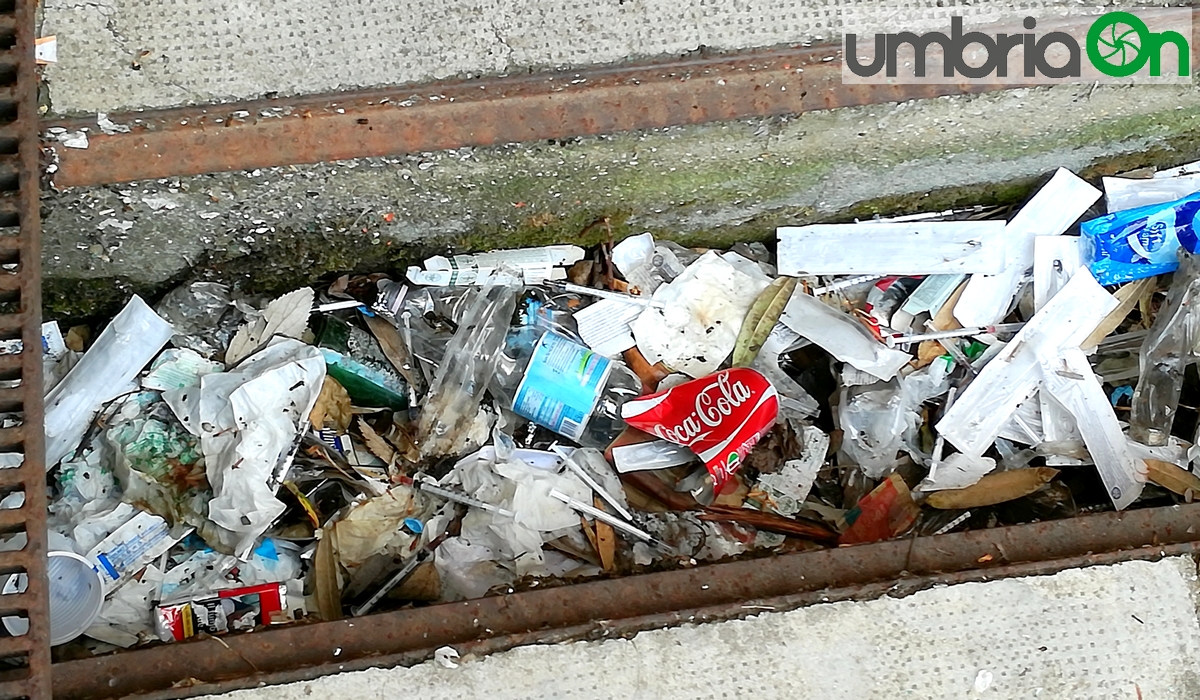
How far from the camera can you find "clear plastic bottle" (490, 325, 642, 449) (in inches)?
77.2

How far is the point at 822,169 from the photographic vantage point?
1.86m

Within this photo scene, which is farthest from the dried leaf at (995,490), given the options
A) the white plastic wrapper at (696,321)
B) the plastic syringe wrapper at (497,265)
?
the plastic syringe wrapper at (497,265)

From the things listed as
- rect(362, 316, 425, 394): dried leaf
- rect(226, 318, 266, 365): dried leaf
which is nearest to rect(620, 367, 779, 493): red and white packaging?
rect(362, 316, 425, 394): dried leaf

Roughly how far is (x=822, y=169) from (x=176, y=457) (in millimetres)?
1411

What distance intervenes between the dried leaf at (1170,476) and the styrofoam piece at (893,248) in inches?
19.9

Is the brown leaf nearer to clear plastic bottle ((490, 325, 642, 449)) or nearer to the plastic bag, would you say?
clear plastic bottle ((490, 325, 642, 449))

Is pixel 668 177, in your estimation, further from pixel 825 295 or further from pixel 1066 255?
pixel 1066 255

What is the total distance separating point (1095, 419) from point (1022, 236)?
0.42 metres

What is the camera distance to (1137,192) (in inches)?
79.3

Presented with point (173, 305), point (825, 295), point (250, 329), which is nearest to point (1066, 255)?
point (825, 295)

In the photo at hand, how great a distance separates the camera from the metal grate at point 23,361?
47.9 inches

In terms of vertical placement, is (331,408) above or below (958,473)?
above

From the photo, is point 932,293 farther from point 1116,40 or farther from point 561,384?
point 561,384

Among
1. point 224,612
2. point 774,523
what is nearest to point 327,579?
point 224,612
